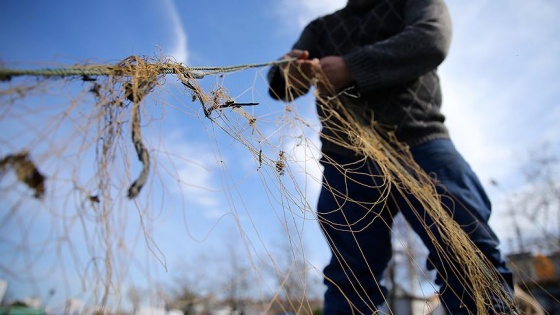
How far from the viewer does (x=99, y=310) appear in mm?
601

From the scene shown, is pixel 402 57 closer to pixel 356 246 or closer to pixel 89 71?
pixel 356 246

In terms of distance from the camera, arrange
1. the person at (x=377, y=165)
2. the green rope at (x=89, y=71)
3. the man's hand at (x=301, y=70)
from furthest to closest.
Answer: the man's hand at (x=301, y=70), the person at (x=377, y=165), the green rope at (x=89, y=71)

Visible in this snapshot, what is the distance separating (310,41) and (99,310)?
1559mm

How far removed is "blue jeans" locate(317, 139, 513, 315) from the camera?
966mm

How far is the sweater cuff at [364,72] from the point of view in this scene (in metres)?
1.27

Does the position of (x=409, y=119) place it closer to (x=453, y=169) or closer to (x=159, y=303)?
(x=453, y=169)

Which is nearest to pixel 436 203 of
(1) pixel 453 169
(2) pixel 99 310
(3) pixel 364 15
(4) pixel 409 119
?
(1) pixel 453 169

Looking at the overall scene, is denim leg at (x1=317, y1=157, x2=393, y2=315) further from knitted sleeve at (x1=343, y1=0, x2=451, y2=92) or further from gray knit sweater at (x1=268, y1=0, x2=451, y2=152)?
knitted sleeve at (x1=343, y1=0, x2=451, y2=92)

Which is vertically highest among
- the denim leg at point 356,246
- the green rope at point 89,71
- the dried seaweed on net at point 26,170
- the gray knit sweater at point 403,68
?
the gray knit sweater at point 403,68

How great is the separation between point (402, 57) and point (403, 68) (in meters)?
0.04

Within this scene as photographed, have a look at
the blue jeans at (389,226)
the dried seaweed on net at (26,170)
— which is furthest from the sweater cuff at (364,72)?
the dried seaweed on net at (26,170)

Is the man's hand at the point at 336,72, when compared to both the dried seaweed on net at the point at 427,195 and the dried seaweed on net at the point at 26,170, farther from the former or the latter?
the dried seaweed on net at the point at 26,170

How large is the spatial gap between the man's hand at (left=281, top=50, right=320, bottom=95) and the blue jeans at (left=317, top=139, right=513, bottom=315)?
37 centimetres

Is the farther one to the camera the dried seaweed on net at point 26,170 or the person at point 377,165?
the person at point 377,165
